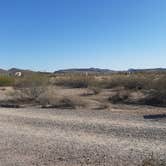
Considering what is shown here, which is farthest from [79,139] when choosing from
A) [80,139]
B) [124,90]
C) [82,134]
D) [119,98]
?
[124,90]

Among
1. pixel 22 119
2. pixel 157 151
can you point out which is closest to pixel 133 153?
pixel 157 151

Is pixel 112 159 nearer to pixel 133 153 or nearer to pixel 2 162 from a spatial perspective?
pixel 133 153

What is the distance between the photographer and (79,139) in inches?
555

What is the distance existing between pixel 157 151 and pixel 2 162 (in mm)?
4285

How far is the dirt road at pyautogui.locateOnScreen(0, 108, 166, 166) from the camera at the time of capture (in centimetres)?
1162

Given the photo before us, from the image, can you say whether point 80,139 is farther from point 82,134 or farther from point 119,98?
point 119,98

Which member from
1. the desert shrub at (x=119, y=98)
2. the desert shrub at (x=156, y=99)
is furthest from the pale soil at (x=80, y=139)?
the desert shrub at (x=119, y=98)

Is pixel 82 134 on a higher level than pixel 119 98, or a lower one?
lower

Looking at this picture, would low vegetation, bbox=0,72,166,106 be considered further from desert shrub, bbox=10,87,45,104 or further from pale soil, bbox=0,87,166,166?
pale soil, bbox=0,87,166,166

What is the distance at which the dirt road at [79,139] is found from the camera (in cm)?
1162

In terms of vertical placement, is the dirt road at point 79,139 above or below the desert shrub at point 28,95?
below

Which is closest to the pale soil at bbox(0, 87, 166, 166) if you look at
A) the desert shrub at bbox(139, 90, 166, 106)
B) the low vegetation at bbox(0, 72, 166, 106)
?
the desert shrub at bbox(139, 90, 166, 106)

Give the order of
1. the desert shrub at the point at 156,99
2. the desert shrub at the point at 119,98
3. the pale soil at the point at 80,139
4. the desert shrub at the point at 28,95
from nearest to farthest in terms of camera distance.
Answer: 1. the pale soil at the point at 80,139
2. the desert shrub at the point at 156,99
3. the desert shrub at the point at 119,98
4. the desert shrub at the point at 28,95

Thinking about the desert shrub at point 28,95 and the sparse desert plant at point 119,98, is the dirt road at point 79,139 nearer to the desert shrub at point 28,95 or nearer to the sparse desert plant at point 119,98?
the sparse desert plant at point 119,98
